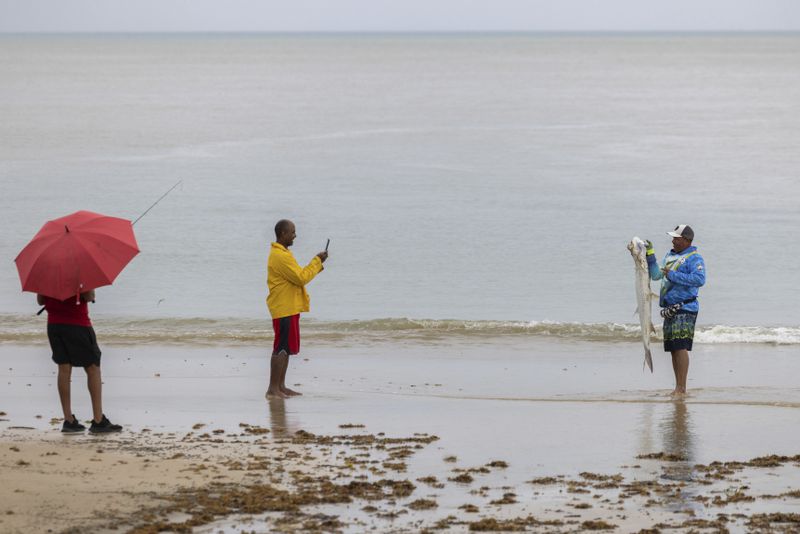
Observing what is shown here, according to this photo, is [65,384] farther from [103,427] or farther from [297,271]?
[297,271]

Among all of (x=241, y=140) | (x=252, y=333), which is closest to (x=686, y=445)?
(x=252, y=333)

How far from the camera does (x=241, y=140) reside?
1836 inches

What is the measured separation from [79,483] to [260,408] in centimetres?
→ 269

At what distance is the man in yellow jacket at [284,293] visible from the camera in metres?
9.19

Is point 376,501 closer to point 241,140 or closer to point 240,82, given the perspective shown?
point 241,140

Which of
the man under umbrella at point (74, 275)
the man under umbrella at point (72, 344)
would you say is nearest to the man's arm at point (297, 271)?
the man under umbrella at point (74, 275)

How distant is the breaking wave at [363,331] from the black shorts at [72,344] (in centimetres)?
608

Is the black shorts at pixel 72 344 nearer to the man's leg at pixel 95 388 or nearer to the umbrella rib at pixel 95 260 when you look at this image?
the man's leg at pixel 95 388

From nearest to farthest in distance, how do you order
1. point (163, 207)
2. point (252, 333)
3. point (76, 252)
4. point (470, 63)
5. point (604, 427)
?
point (76, 252)
point (604, 427)
point (252, 333)
point (163, 207)
point (470, 63)

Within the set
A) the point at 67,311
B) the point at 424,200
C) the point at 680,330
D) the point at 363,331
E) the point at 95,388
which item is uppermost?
the point at 424,200

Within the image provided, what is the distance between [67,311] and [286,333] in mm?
1983

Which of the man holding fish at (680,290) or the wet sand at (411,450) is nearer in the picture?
the wet sand at (411,450)

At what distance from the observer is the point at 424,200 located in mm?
29062

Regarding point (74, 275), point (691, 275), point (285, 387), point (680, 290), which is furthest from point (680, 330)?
point (74, 275)
